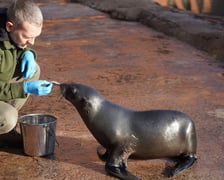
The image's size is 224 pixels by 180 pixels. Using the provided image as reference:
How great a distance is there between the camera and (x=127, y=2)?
12.0 m

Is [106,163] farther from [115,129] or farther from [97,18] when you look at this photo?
[97,18]

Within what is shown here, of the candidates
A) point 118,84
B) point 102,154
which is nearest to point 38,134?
point 102,154

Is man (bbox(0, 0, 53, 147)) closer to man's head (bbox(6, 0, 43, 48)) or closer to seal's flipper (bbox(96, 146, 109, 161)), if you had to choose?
man's head (bbox(6, 0, 43, 48))

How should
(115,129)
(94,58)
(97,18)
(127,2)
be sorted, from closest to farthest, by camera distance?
(115,129)
(94,58)
(97,18)
(127,2)

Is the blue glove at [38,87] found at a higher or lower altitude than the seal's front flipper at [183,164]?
higher

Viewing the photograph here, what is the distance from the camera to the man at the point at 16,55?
3691 mm

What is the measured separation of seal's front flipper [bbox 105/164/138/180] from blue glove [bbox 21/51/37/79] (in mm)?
859

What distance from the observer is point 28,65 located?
391 centimetres

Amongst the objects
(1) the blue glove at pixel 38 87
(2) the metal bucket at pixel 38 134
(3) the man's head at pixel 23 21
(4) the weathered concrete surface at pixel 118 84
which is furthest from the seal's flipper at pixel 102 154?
(3) the man's head at pixel 23 21

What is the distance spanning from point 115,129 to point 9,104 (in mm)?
787

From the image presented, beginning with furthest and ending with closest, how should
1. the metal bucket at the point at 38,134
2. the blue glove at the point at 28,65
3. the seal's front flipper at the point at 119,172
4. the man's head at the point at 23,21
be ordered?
the blue glove at the point at 28,65
the metal bucket at the point at 38,134
the man's head at the point at 23,21
the seal's front flipper at the point at 119,172

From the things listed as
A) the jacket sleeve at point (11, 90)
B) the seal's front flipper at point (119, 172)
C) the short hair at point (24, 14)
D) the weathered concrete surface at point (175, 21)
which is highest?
the short hair at point (24, 14)

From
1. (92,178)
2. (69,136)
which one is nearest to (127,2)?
(69,136)

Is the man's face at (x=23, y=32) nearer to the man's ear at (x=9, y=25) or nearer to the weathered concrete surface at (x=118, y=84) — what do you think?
the man's ear at (x=9, y=25)
